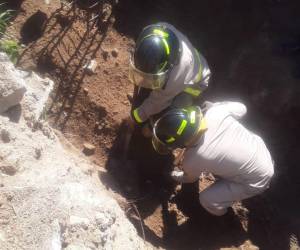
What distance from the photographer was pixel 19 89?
2986mm

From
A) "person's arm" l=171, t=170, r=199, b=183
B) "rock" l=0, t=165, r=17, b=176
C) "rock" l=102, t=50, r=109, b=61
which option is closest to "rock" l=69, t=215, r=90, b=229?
"rock" l=0, t=165, r=17, b=176

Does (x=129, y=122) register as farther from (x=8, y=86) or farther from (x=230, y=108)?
(x=8, y=86)

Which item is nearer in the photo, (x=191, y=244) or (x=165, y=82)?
(x=165, y=82)

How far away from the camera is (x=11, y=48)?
3990 mm

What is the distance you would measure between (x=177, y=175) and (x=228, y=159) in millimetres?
778

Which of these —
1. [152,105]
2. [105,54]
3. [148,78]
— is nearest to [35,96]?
[148,78]

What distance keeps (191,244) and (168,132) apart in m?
1.38

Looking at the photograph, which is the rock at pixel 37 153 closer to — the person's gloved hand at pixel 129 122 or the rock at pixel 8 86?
the rock at pixel 8 86

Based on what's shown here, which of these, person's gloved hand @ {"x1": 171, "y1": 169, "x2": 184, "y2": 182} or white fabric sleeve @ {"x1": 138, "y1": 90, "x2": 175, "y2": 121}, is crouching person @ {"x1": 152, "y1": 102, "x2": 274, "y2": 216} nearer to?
person's gloved hand @ {"x1": 171, "y1": 169, "x2": 184, "y2": 182}

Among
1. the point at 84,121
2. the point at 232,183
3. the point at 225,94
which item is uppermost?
the point at 225,94

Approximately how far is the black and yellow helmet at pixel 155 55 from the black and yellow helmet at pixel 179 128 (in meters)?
0.40

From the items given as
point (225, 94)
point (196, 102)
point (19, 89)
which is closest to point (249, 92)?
point (225, 94)

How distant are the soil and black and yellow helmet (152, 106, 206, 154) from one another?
36.3 inches

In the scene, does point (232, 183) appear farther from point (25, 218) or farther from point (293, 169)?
point (25, 218)
